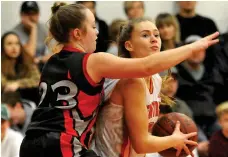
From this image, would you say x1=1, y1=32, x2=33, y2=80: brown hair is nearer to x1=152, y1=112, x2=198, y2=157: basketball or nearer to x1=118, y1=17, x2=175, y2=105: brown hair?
x1=118, y1=17, x2=175, y2=105: brown hair

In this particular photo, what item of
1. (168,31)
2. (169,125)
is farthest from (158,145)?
(168,31)

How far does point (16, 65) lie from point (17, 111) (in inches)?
24.8

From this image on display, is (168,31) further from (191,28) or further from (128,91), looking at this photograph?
(128,91)

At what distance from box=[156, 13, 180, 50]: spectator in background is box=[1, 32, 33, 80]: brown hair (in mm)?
1615

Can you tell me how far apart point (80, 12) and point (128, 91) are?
0.55 m

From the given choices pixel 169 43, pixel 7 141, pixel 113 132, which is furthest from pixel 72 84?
pixel 169 43

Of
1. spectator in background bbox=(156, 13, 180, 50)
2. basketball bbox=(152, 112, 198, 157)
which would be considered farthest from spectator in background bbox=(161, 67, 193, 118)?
basketball bbox=(152, 112, 198, 157)

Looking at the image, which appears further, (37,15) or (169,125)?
(37,15)

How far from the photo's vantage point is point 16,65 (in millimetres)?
7023

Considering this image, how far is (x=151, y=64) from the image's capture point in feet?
10.9

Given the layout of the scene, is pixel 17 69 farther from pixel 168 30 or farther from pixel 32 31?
pixel 168 30

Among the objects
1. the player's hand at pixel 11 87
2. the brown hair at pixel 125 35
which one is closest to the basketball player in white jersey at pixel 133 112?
the brown hair at pixel 125 35

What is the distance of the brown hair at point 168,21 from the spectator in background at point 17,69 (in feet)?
5.24

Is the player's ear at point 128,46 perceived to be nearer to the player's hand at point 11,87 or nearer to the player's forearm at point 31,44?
the player's hand at point 11,87
